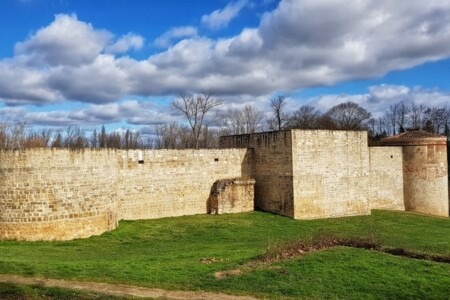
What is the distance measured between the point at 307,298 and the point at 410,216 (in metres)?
18.1

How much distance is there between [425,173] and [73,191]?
2071 cm

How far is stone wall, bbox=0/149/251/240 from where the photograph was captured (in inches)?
596

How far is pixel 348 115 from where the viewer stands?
61.6 metres

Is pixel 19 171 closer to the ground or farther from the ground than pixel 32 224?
farther from the ground

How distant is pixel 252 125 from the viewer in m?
60.1

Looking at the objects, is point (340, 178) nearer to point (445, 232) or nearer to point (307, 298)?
point (445, 232)

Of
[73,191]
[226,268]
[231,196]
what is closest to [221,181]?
[231,196]

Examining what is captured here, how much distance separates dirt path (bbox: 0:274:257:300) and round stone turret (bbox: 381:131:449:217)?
22.0 metres

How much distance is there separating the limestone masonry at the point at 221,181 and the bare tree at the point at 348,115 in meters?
33.1

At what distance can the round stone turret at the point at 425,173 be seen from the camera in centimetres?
2741

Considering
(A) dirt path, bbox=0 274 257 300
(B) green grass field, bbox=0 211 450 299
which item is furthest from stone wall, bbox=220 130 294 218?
(A) dirt path, bbox=0 274 257 300

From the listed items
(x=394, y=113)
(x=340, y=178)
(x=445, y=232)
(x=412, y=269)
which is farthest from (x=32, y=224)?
(x=394, y=113)

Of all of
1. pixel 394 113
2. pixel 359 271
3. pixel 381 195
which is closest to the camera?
pixel 359 271

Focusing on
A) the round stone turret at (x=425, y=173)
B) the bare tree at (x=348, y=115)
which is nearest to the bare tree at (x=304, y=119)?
the bare tree at (x=348, y=115)
